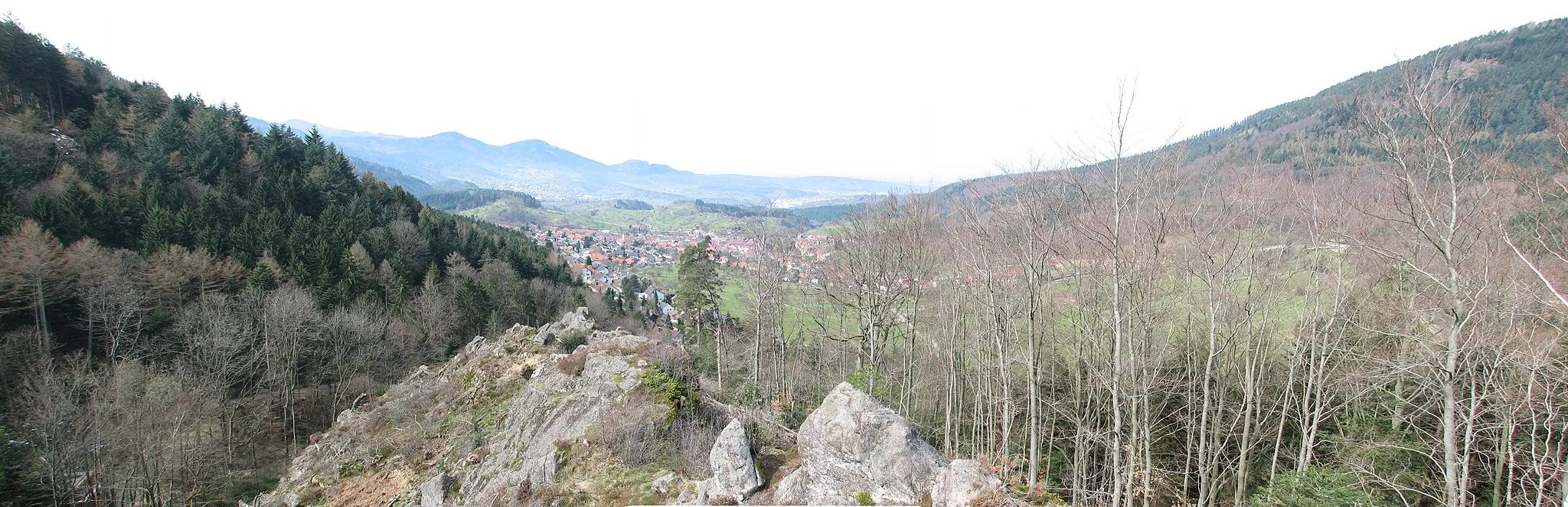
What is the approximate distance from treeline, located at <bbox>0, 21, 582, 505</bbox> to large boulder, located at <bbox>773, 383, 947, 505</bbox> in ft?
61.4

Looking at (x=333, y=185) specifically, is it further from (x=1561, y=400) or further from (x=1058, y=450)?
(x=1561, y=400)

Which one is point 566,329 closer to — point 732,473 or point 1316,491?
point 732,473

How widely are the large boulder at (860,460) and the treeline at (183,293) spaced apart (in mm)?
18714

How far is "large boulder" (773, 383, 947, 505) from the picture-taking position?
8125 mm

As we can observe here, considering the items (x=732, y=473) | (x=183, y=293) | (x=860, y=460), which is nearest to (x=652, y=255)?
(x=183, y=293)

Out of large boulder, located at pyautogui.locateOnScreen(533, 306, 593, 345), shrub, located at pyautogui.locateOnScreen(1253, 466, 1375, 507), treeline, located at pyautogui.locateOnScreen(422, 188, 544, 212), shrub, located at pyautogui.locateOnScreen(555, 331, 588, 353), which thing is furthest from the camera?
treeline, located at pyautogui.locateOnScreen(422, 188, 544, 212)

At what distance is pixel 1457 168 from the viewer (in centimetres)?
767

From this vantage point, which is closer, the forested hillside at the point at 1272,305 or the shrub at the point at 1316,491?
the forested hillside at the point at 1272,305

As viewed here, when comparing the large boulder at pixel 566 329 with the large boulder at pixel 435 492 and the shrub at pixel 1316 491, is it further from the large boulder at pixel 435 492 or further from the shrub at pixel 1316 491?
the shrub at pixel 1316 491

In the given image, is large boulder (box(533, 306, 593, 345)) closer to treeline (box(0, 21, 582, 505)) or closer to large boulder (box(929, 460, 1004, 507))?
treeline (box(0, 21, 582, 505))

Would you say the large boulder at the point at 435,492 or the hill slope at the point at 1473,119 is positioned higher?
the hill slope at the point at 1473,119

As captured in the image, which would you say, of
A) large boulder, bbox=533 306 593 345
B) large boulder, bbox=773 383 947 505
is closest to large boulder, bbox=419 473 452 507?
large boulder, bbox=773 383 947 505

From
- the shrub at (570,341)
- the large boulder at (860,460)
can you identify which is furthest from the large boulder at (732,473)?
the shrub at (570,341)

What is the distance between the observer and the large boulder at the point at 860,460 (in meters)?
8.12
